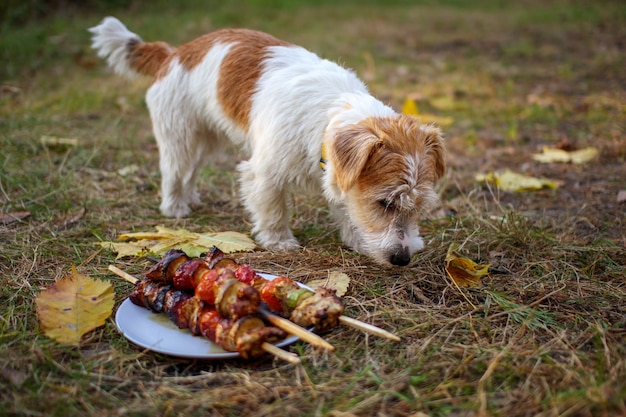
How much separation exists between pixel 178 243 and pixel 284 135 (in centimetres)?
96

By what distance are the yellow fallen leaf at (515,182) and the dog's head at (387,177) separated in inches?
67.2

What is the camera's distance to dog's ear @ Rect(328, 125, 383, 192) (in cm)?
313

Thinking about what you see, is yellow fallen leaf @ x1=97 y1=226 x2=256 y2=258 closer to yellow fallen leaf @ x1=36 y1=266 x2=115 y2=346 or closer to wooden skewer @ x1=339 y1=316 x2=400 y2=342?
yellow fallen leaf @ x1=36 y1=266 x2=115 y2=346

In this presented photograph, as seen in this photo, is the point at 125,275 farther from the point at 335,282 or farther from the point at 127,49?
the point at 127,49

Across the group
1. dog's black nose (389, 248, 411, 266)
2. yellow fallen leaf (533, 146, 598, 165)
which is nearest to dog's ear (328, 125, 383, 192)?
dog's black nose (389, 248, 411, 266)

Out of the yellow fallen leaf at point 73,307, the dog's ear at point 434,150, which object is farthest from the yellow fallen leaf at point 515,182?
the yellow fallen leaf at point 73,307

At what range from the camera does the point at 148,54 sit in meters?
4.72

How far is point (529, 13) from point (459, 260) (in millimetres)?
13206

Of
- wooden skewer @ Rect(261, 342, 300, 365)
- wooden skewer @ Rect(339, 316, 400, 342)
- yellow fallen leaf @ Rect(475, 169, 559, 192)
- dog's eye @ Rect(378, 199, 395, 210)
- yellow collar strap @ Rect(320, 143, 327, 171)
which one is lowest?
yellow fallen leaf @ Rect(475, 169, 559, 192)

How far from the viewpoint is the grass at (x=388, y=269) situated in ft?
7.32

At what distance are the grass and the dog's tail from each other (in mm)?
1002

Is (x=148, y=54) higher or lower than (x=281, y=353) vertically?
higher

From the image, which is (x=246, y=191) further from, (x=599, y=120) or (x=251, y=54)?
(x=599, y=120)

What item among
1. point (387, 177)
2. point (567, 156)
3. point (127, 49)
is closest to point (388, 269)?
point (387, 177)
